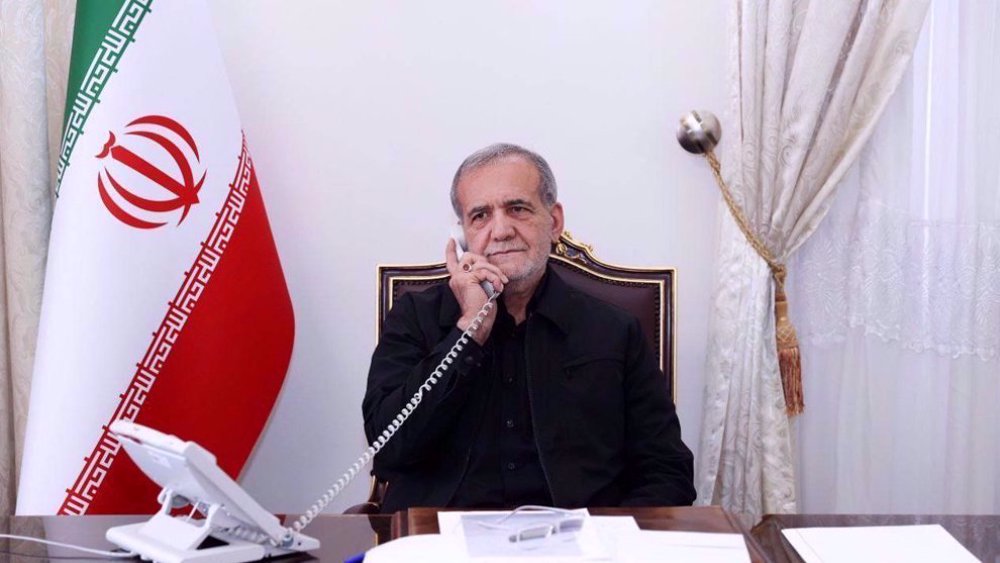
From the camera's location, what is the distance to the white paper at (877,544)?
152cm

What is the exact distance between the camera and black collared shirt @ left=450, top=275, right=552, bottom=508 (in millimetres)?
2314

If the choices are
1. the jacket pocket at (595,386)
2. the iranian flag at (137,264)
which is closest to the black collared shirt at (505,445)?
the jacket pocket at (595,386)

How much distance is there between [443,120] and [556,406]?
115cm

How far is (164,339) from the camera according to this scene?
2.64 m

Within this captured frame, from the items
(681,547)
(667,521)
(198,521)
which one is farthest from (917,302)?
(198,521)

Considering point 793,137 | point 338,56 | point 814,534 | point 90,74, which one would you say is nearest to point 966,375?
point 793,137

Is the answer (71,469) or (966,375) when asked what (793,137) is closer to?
(966,375)

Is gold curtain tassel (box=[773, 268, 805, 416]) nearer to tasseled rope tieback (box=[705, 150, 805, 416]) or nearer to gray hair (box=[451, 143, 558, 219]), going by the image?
tasseled rope tieback (box=[705, 150, 805, 416])

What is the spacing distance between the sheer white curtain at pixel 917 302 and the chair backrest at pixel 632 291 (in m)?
0.71

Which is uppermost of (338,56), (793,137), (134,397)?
(338,56)

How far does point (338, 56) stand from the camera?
3170 mm

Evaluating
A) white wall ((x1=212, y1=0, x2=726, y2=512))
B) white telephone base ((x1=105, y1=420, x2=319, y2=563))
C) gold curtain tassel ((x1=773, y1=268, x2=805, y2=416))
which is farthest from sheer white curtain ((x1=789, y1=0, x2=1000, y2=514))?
white telephone base ((x1=105, y1=420, x2=319, y2=563))

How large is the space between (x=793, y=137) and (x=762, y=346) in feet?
1.99

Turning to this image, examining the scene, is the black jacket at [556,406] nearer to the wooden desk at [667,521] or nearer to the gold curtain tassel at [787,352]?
the wooden desk at [667,521]
